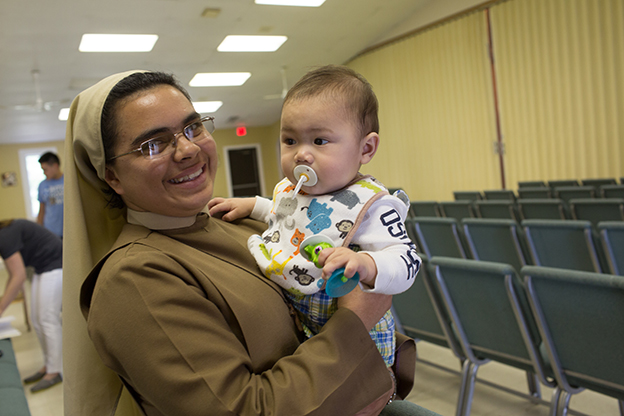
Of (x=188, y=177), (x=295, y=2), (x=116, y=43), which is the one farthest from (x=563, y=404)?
(x=116, y=43)

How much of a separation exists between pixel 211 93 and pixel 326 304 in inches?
435

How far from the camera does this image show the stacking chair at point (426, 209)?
16.7ft

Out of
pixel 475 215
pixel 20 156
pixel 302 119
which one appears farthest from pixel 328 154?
pixel 20 156

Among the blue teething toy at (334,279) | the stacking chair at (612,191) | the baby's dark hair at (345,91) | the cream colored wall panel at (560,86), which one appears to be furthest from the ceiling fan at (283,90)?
the blue teething toy at (334,279)

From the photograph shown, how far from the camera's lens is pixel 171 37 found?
7688 millimetres

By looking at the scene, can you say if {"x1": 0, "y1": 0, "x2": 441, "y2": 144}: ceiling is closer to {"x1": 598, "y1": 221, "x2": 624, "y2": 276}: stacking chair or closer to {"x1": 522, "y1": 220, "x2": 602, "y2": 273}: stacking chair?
{"x1": 522, "y1": 220, "x2": 602, "y2": 273}: stacking chair

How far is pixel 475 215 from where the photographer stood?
472 centimetres

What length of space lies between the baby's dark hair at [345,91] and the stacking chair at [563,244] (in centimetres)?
208

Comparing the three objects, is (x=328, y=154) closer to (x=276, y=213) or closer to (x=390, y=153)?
(x=276, y=213)

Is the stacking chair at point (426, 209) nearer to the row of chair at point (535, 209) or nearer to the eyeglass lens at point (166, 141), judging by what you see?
the row of chair at point (535, 209)

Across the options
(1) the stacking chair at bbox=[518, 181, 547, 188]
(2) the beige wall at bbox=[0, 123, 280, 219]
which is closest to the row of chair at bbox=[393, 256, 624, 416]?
(1) the stacking chair at bbox=[518, 181, 547, 188]

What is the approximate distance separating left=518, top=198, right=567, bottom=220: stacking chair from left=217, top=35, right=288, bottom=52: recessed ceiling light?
5.79 meters

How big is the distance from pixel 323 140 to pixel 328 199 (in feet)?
0.45

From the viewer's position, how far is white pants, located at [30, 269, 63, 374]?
11.9 feet
